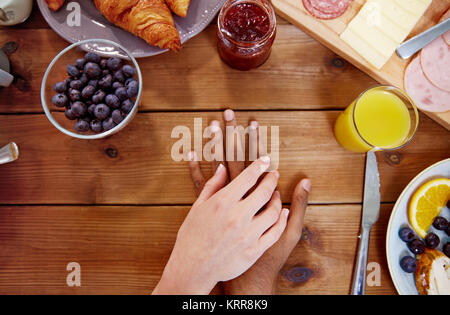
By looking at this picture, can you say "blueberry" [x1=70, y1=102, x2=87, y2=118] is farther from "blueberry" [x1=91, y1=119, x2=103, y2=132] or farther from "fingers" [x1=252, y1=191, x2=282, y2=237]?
"fingers" [x1=252, y1=191, x2=282, y2=237]

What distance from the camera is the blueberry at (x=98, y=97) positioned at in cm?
84

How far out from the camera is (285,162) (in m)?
1.01

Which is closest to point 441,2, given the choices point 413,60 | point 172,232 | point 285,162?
point 413,60

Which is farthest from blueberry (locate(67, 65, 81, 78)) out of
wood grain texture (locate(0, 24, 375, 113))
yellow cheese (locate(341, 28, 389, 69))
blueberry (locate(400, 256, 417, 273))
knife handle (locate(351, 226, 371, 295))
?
blueberry (locate(400, 256, 417, 273))

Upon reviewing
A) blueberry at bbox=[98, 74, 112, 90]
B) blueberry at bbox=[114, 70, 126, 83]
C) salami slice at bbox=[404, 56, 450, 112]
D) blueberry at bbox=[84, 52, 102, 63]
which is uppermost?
salami slice at bbox=[404, 56, 450, 112]

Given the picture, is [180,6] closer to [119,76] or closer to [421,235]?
[119,76]

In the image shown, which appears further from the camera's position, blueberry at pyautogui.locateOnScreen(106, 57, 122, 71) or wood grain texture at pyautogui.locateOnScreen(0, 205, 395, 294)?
wood grain texture at pyautogui.locateOnScreen(0, 205, 395, 294)

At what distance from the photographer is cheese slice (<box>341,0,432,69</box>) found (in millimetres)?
977

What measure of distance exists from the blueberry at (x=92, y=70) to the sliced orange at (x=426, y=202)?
Result: 96cm

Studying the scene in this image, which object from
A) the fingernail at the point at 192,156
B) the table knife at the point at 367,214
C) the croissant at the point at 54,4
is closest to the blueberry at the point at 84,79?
the croissant at the point at 54,4

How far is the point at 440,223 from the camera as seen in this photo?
3.03 feet

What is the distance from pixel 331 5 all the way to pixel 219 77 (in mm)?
413

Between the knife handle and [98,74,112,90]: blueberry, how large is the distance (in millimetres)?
842
